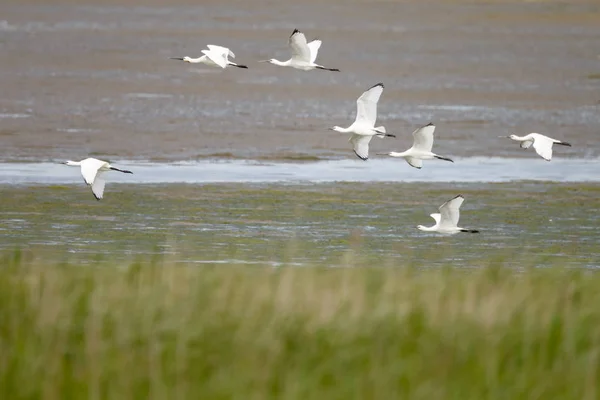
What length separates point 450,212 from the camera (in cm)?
1145

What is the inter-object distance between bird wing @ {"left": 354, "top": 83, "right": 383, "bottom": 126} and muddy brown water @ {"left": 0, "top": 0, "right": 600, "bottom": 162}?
6568 millimetres

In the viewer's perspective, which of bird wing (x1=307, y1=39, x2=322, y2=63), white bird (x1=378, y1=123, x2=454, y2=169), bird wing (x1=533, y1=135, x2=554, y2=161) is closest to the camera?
white bird (x1=378, y1=123, x2=454, y2=169)

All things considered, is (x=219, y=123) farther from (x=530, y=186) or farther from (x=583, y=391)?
(x=583, y=391)

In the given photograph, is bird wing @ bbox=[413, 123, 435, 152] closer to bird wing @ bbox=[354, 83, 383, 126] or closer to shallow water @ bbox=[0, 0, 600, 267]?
bird wing @ bbox=[354, 83, 383, 126]

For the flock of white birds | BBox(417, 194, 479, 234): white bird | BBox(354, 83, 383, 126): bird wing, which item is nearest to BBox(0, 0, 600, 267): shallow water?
BBox(417, 194, 479, 234): white bird

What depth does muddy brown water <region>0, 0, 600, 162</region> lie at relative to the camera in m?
20.3

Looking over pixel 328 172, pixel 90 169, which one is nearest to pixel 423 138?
pixel 90 169

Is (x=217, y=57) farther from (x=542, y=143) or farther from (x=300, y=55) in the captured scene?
(x=542, y=143)

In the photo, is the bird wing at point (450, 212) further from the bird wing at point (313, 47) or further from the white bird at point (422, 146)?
the bird wing at point (313, 47)

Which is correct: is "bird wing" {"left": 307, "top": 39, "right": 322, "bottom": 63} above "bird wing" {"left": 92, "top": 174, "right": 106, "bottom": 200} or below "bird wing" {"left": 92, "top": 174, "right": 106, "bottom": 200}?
above

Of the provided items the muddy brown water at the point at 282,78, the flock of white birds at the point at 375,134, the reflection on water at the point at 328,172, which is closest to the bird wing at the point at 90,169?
the flock of white birds at the point at 375,134

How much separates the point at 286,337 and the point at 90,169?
430 cm

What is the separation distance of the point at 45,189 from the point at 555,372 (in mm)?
10677

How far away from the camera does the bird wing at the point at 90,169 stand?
10477 millimetres
